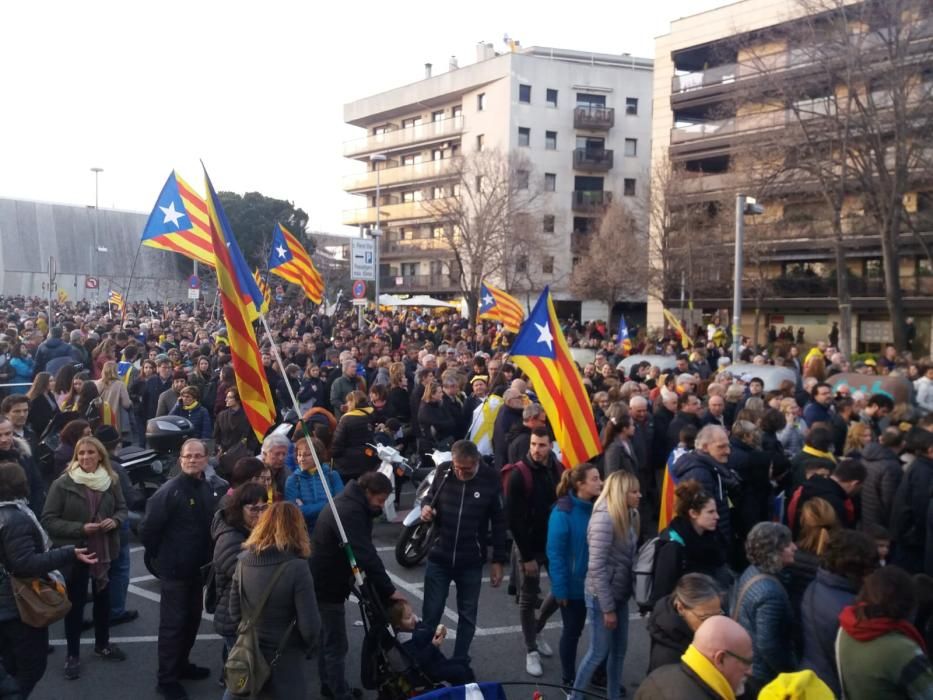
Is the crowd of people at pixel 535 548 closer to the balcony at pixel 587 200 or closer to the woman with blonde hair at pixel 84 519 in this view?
the woman with blonde hair at pixel 84 519

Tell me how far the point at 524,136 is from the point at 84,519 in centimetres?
4871

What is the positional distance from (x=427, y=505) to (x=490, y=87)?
163 ft

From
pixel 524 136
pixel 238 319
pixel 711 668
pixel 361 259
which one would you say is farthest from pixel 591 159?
pixel 711 668

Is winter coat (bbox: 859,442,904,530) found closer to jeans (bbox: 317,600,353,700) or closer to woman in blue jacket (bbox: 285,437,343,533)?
jeans (bbox: 317,600,353,700)

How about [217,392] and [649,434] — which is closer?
[649,434]

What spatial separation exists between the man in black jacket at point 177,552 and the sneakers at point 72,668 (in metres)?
0.60

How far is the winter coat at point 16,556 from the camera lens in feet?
14.4

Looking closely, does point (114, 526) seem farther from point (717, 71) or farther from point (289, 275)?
point (717, 71)

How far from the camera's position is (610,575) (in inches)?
198

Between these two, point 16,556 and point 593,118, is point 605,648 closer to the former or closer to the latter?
point 16,556

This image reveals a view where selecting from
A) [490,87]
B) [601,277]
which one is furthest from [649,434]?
[490,87]

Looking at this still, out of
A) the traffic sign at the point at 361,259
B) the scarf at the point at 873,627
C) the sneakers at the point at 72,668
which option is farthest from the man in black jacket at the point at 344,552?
the traffic sign at the point at 361,259

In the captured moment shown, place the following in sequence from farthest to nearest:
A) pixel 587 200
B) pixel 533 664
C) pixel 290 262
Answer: pixel 587 200 < pixel 290 262 < pixel 533 664

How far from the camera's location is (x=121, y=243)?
7006 centimetres
